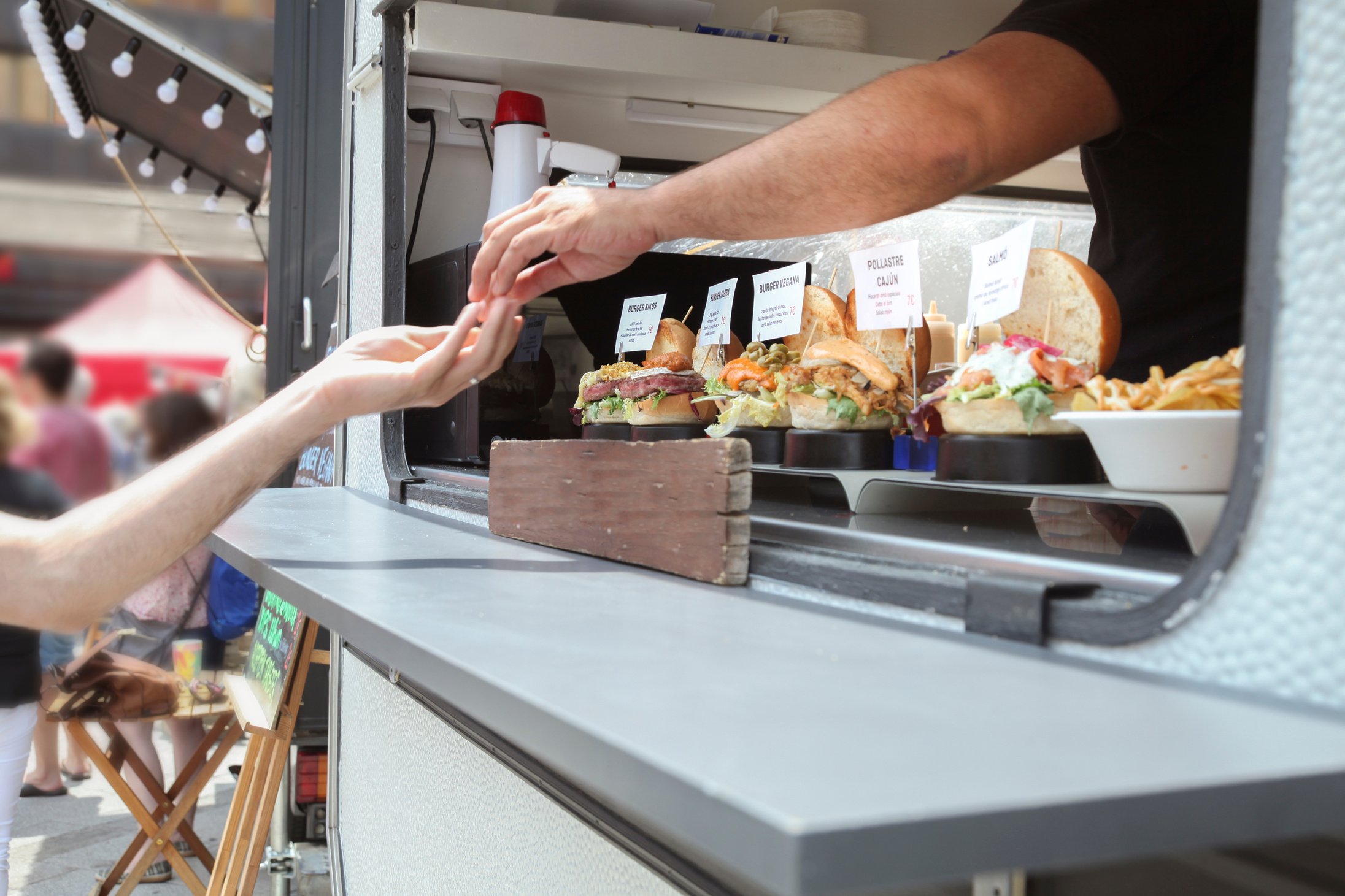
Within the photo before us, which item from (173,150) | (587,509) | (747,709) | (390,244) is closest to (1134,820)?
(747,709)

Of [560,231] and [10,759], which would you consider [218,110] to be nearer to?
[10,759]

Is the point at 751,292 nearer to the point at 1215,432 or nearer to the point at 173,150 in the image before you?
the point at 1215,432

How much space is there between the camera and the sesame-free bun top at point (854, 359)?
1.43 meters

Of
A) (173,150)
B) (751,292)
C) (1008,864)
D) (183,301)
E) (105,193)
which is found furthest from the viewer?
(105,193)

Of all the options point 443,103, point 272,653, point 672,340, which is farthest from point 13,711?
point 672,340

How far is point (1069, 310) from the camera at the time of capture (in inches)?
49.6

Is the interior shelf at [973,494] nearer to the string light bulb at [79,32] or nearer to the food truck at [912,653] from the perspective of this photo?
the food truck at [912,653]

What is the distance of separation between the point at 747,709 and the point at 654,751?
0.08 meters

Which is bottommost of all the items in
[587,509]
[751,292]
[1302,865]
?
[1302,865]

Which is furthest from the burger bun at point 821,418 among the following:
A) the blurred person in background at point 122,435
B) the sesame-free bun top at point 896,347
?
the blurred person in background at point 122,435

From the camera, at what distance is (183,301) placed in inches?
296

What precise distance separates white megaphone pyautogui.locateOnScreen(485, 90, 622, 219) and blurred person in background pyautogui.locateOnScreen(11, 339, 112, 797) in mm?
A: 3277

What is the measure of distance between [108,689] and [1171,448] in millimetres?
3342

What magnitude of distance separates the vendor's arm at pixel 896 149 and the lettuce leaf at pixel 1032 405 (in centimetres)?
25
